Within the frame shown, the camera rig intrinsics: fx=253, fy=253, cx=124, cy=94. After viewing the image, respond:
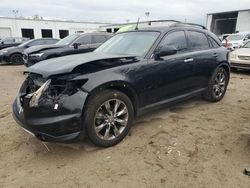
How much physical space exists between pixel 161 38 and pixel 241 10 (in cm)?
3370

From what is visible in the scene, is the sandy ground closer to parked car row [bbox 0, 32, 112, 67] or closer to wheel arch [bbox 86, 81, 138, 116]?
wheel arch [bbox 86, 81, 138, 116]

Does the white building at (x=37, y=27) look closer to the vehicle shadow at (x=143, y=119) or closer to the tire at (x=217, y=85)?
the vehicle shadow at (x=143, y=119)

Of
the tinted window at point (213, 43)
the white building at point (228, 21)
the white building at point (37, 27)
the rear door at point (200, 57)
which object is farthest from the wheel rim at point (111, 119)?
the white building at point (37, 27)

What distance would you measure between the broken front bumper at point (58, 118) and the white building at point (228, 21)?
34707mm

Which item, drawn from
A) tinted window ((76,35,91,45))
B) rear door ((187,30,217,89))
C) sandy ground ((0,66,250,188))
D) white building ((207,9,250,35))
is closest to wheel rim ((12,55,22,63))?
tinted window ((76,35,91,45))

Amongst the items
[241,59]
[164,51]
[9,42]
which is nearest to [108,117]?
[164,51]

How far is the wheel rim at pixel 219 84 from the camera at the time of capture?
5688 millimetres

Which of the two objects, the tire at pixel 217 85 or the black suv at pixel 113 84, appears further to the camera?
the tire at pixel 217 85

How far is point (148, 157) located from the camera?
3455mm

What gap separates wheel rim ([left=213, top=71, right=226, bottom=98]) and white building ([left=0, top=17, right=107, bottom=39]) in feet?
120

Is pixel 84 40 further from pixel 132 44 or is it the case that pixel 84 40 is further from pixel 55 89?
pixel 55 89

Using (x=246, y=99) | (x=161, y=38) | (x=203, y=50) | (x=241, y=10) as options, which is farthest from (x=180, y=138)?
(x=241, y=10)

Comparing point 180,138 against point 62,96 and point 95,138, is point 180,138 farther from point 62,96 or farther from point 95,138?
point 62,96

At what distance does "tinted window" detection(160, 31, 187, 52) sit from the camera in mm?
4508
